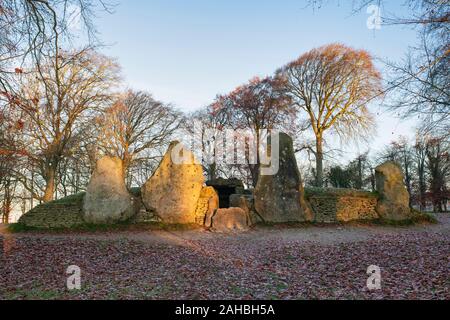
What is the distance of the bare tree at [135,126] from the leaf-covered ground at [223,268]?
1567 centimetres

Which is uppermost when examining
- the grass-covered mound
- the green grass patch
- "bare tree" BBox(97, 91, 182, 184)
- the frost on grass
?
"bare tree" BBox(97, 91, 182, 184)

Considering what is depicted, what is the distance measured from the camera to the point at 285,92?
25.5m

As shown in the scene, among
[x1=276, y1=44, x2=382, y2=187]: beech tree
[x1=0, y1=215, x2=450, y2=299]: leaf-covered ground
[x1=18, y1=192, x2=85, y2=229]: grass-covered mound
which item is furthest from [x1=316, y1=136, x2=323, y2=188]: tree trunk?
[x1=18, y1=192, x2=85, y2=229]: grass-covered mound

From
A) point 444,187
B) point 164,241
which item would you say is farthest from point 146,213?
point 444,187

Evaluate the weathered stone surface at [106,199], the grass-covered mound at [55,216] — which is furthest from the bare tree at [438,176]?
the grass-covered mound at [55,216]

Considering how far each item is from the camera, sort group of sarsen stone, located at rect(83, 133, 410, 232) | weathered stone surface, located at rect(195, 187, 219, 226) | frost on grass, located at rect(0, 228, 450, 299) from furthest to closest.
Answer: weathered stone surface, located at rect(195, 187, 219, 226)
group of sarsen stone, located at rect(83, 133, 410, 232)
frost on grass, located at rect(0, 228, 450, 299)

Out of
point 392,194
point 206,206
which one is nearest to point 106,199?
point 206,206

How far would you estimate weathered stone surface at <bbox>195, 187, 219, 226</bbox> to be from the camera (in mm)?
14133

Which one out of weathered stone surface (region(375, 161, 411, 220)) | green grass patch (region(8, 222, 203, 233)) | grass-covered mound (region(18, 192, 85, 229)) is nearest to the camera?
green grass patch (region(8, 222, 203, 233))

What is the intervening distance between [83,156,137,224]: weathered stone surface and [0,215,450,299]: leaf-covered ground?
3.28 meters

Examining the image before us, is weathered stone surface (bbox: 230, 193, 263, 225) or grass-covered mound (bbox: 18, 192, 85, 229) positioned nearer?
grass-covered mound (bbox: 18, 192, 85, 229)

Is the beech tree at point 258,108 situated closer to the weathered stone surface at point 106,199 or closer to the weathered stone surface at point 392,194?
the weathered stone surface at point 392,194

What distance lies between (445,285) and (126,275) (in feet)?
19.9

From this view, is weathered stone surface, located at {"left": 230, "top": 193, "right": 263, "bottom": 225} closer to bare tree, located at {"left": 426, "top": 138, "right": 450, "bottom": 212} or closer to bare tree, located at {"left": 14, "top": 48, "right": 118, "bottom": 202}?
bare tree, located at {"left": 14, "top": 48, "right": 118, "bottom": 202}
